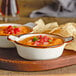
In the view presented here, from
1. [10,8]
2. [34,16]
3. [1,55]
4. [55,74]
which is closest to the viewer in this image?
[55,74]

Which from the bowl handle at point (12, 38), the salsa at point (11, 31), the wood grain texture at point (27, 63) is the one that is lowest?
the wood grain texture at point (27, 63)

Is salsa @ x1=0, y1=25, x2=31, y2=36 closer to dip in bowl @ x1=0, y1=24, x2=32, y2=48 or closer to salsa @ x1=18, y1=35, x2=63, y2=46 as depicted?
dip in bowl @ x1=0, y1=24, x2=32, y2=48

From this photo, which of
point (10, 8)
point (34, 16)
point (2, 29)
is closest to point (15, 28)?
point (2, 29)

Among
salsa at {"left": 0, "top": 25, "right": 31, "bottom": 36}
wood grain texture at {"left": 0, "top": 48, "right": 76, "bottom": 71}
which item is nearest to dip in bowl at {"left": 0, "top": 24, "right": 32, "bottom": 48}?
salsa at {"left": 0, "top": 25, "right": 31, "bottom": 36}

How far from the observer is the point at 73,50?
1.80m

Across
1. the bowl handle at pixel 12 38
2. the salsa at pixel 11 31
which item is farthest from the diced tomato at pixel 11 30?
the bowl handle at pixel 12 38

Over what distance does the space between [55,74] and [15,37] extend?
0.35 meters

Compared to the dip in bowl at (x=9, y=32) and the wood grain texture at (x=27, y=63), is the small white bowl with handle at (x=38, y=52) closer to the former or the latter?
the wood grain texture at (x=27, y=63)

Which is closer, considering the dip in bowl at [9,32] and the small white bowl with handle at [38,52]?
the small white bowl with handle at [38,52]

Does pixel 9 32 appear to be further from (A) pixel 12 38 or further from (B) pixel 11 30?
(A) pixel 12 38

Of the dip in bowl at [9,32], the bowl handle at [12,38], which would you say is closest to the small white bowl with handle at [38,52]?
the bowl handle at [12,38]

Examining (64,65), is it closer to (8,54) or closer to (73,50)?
(73,50)

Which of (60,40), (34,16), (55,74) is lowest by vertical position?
(34,16)

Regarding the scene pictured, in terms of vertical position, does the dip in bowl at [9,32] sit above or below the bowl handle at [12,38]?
below
